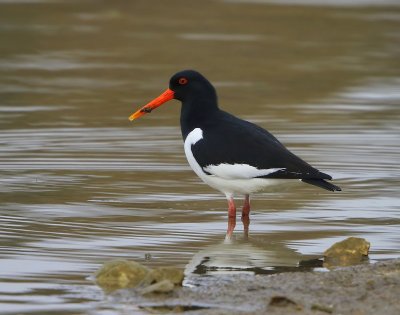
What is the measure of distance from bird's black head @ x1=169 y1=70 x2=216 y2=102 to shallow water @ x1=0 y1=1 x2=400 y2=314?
0.83m

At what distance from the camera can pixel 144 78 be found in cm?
1591

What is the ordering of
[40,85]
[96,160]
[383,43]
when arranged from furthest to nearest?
[383,43] → [40,85] → [96,160]

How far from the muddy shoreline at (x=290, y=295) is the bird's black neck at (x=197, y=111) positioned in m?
2.34

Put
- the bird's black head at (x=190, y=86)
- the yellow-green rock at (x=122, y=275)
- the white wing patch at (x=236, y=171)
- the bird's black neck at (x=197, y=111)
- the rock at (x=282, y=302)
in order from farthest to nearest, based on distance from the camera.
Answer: the bird's black head at (x=190, y=86) → the bird's black neck at (x=197, y=111) → the white wing patch at (x=236, y=171) → the yellow-green rock at (x=122, y=275) → the rock at (x=282, y=302)

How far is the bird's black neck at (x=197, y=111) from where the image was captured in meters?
8.95

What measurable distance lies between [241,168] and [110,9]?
1451cm

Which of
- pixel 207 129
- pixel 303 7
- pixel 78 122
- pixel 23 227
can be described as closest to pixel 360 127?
pixel 78 122

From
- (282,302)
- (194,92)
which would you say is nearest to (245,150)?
(194,92)

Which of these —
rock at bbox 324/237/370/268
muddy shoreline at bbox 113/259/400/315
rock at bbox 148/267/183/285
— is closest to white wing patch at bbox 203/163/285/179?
rock at bbox 324/237/370/268

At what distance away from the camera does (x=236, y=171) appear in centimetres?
834

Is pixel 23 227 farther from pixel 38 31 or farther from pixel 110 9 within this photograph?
pixel 110 9

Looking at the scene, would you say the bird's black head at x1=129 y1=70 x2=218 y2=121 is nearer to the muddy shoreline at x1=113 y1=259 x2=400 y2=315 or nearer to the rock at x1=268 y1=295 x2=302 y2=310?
the muddy shoreline at x1=113 y1=259 x2=400 y2=315

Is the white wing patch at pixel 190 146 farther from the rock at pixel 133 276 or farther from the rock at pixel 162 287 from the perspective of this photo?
the rock at pixel 162 287

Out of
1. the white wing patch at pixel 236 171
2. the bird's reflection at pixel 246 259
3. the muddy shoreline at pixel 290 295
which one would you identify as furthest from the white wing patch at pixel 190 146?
the muddy shoreline at pixel 290 295
